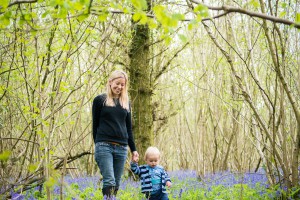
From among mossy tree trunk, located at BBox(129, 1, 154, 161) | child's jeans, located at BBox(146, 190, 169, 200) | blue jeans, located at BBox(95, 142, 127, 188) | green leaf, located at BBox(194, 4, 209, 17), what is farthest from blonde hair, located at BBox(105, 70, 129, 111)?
mossy tree trunk, located at BBox(129, 1, 154, 161)

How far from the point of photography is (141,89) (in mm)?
7688

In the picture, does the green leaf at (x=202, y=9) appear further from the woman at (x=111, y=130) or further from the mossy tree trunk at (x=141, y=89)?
the mossy tree trunk at (x=141, y=89)

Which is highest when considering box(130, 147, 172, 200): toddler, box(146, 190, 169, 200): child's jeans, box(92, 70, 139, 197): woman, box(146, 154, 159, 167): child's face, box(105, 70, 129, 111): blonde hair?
box(105, 70, 129, 111): blonde hair

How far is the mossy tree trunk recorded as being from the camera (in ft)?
25.1

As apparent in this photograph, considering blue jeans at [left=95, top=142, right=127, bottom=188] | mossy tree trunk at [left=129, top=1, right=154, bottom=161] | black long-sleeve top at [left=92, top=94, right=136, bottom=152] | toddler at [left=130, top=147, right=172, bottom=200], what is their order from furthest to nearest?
1. mossy tree trunk at [left=129, top=1, right=154, bottom=161]
2. toddler at [left=130, top=147, right=172, bottom=200]
3. black long-sleeve top at [left=92, top=94, right=136, bottom=152]
4. blue jeans at [left=95, top=142, right=127, bottom=188]

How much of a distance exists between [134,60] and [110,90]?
336cm

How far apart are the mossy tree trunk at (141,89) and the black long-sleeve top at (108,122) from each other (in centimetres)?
306

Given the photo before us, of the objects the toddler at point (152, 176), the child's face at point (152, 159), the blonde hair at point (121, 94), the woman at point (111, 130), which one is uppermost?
the blonde hair at point (121, 94)

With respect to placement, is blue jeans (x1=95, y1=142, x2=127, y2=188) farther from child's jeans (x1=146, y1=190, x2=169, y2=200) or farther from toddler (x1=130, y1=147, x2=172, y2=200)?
child's jeans (x1=146, y1=190, x2=169, y2=200)

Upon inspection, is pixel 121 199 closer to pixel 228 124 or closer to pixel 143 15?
pixel 143 15

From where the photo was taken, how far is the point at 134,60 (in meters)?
7.79

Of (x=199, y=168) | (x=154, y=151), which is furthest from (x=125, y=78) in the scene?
(x=199, y=168)

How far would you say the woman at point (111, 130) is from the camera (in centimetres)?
429

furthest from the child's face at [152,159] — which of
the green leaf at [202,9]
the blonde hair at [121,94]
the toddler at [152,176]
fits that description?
the green leaf at [202,9]
